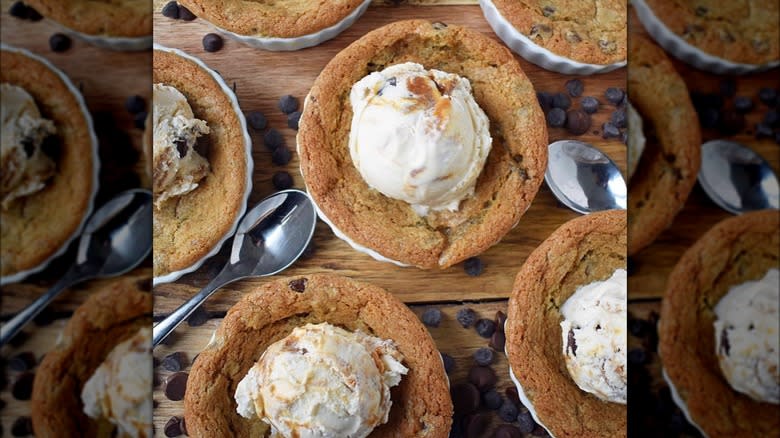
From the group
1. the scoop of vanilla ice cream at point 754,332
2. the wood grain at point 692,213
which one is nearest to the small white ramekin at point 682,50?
the wood grain at point 692,213

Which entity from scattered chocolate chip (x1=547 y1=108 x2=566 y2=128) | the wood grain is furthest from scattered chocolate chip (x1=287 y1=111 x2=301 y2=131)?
the wood grain

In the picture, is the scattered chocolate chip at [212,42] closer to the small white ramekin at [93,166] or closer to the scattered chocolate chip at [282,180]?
the scattered chocolate chip at [282,180]

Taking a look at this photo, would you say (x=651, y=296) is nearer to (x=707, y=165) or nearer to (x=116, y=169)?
(x=707, y=165)

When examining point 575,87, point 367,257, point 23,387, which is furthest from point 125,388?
point 575,87

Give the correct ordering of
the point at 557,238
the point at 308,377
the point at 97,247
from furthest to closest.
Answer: the point at 557,238, the point at 308,377, the point at 97,247

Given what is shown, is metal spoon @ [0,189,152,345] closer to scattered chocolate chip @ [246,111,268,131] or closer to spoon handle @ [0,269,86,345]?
spoon handle @ [0,269,86,345]

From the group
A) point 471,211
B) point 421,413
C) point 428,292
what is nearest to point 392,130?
point 471,211

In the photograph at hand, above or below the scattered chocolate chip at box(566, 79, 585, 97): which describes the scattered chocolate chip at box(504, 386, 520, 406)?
below

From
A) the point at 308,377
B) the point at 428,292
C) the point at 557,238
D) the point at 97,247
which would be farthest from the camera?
the point at 428,292
